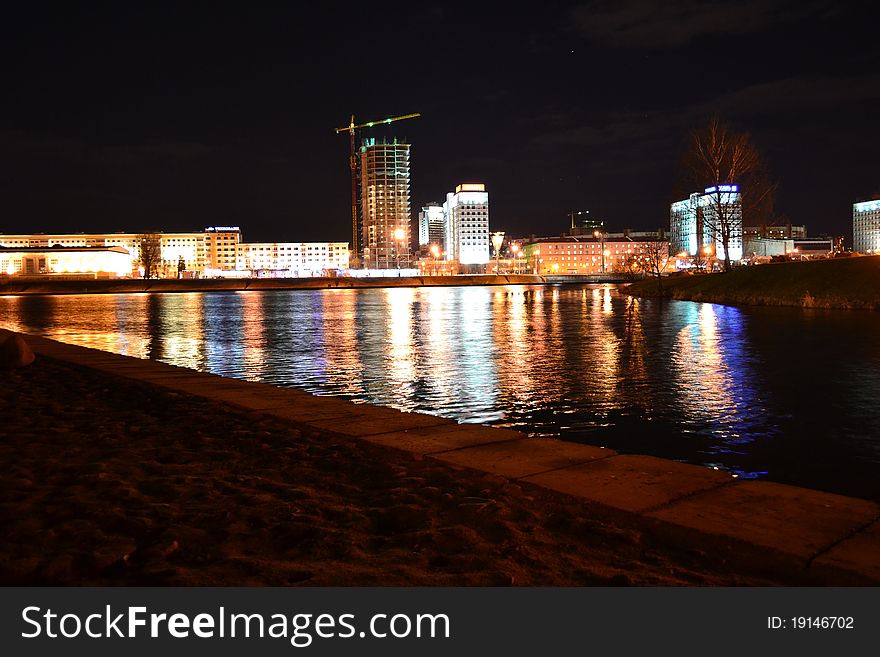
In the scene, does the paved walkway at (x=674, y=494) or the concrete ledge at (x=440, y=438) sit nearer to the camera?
the paved walkway at (x=674, y=494)

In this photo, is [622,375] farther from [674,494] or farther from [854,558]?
[854,558]

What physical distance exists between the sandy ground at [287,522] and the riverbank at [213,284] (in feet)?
376

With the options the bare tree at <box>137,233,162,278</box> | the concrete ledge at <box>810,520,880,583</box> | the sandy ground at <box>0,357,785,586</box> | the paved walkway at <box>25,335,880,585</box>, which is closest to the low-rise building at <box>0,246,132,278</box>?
the bare tree at <box>137,233,162,278</box>

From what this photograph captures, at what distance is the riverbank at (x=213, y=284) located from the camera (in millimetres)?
116250

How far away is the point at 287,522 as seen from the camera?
19.0 ft

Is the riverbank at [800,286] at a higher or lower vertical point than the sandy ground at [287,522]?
higher

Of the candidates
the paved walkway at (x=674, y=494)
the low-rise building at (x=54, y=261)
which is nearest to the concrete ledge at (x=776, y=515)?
the paved walkway at (x=674, y=494)

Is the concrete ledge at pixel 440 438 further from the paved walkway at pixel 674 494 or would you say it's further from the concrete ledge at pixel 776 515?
the concrete ledge at pixel 776 515

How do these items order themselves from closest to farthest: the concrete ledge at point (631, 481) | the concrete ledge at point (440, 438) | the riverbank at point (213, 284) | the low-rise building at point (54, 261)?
the concrete ledge at point (631, 481) < the concrete ledge at point (440, 438) < the riverbank at point (213, 284) < the low-rise building at point (54, 261)

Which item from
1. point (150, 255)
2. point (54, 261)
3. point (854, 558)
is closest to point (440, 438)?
point (854, 558)

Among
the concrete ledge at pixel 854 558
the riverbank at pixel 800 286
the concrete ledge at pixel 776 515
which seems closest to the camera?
the concrete ledge at pixel 854 558

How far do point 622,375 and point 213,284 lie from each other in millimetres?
124023

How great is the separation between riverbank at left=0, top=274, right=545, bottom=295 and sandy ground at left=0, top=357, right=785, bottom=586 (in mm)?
114639

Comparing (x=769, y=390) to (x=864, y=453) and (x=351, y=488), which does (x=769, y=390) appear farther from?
(x=351, y=488)
